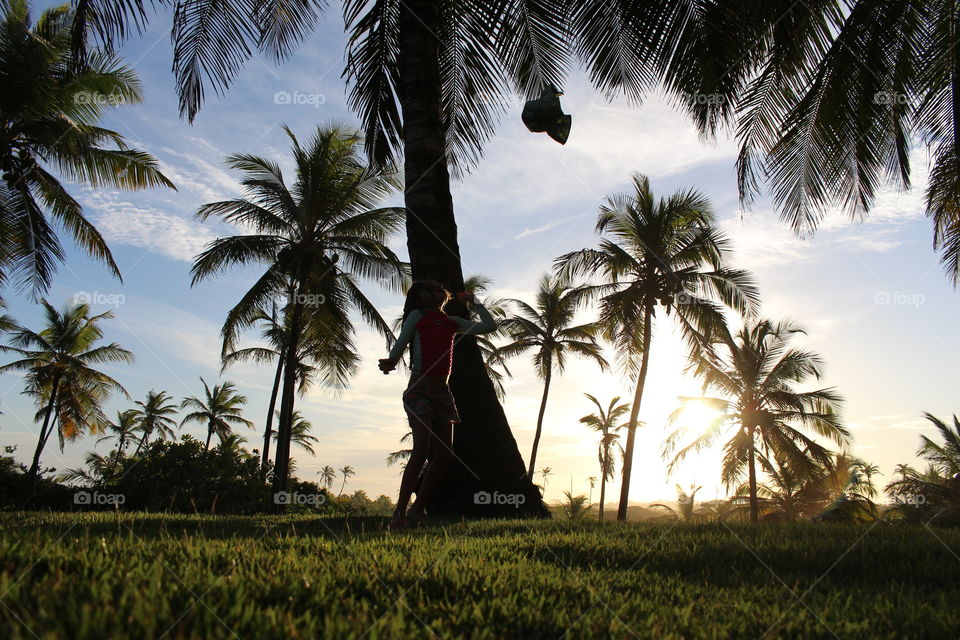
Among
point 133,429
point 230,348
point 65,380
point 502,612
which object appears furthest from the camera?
point 133,429

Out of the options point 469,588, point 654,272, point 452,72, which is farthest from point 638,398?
point 469,588

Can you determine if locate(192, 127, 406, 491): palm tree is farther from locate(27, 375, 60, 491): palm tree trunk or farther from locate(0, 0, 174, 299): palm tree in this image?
locate(27, 375, 60, 491): palm tree trunk

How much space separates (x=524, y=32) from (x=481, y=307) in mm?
4816

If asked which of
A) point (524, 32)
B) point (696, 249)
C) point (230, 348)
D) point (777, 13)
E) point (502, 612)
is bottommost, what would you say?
point (502, 612)

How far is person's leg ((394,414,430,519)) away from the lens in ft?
15.3

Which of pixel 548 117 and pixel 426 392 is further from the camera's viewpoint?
pixel 548 117

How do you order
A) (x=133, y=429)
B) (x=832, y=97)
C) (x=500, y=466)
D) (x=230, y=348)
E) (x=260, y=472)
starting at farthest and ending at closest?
1. (x=133, y=429)
2. (x=230, y=348)
3. (x=260, y=472)
4. (x=832, y=97)
5. (x=500, y=466)

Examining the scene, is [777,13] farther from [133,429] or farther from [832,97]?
[133,429]

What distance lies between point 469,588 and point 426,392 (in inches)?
104

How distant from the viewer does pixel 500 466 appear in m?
6.38

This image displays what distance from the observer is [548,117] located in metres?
5.92

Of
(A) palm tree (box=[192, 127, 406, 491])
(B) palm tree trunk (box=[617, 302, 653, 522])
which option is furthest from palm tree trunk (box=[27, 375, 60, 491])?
(B) palm tree trunk (box=[617, 302, 653, 522])

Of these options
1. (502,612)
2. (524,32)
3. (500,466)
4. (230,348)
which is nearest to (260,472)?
(230,348)

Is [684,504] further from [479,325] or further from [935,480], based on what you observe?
[479,325]
